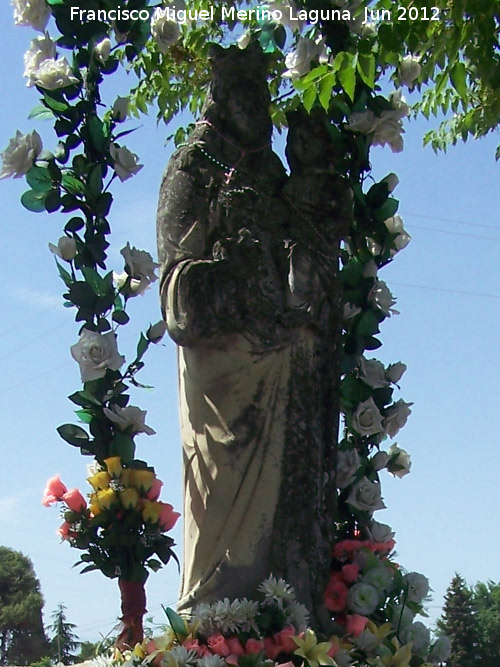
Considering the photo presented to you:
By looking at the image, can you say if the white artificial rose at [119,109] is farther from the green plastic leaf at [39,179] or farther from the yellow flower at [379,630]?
the yellow flower at [379,630]

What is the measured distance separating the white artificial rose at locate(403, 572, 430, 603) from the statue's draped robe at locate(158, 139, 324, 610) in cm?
60

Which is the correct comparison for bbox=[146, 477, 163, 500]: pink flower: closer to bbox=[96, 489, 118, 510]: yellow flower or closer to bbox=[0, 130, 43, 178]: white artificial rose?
bbox=[96, 489, 118, 510]: yellow flower

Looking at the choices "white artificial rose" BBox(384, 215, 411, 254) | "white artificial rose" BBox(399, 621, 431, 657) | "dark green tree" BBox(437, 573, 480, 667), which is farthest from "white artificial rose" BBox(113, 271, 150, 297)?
"dark green tree" BBox(437, 573, 480, 667)

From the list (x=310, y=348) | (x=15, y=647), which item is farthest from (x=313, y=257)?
(x=15, y=647)

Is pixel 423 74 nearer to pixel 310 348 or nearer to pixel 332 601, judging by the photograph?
pixel 310 348

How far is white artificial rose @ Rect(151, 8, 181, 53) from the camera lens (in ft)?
21.4

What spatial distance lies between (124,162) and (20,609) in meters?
9.59

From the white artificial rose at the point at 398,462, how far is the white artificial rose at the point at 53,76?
243cm

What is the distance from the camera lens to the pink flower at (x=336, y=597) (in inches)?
231

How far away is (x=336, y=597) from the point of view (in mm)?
5883

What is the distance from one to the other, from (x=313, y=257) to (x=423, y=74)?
1.42 meters

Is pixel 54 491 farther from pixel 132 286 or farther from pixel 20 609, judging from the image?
pixel 20 609

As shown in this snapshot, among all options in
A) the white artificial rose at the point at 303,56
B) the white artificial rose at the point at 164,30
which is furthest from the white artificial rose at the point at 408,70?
the white artificial rose at the point at 164,30

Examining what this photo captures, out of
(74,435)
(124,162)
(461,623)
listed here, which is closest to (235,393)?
(74,435)
